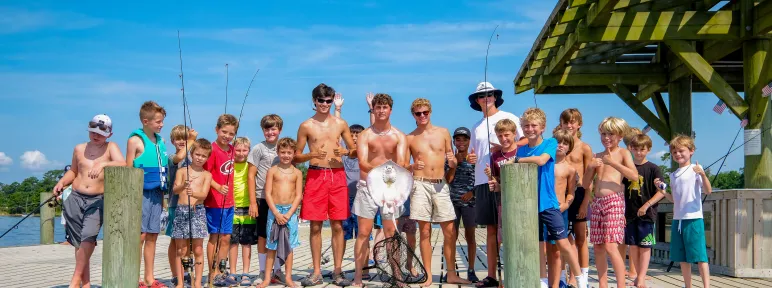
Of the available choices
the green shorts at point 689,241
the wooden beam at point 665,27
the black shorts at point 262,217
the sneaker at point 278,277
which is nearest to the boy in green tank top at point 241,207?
the black shorts at point 262,217

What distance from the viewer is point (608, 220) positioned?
6.33m

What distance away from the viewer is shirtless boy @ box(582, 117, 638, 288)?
6227 millimetres

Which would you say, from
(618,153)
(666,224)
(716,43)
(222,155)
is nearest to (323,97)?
(222,155)

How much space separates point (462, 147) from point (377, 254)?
1391 mm

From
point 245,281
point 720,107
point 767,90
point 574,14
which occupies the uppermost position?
point 574,14

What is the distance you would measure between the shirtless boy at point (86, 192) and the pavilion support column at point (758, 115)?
6.55 metres

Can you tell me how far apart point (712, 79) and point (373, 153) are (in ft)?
14.7

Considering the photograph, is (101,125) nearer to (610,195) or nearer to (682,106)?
(610,195)

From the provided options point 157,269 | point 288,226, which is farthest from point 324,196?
point 157,269

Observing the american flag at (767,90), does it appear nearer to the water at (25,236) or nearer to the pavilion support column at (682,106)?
the pavilion support column at (682,106)

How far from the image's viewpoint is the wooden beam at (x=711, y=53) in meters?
10.6

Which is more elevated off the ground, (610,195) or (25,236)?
(610,195)

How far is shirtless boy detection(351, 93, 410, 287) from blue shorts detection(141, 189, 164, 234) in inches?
63.6

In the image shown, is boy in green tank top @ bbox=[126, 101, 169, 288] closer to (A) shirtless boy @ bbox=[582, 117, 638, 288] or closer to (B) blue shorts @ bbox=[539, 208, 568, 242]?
(B) blue shorts @ bbox=[539, 208, 568, 242]
